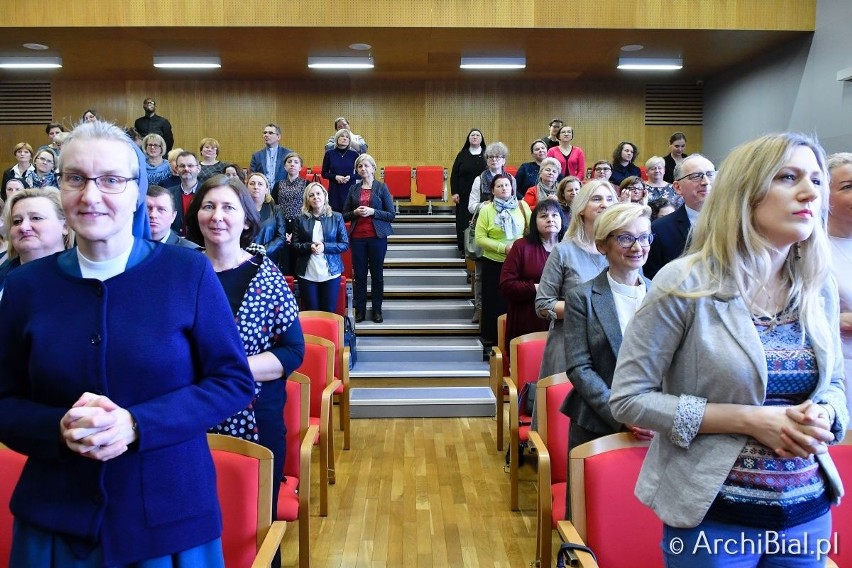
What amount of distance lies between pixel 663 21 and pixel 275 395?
25.1ft

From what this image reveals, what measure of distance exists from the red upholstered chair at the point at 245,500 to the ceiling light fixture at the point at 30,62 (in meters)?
10.0

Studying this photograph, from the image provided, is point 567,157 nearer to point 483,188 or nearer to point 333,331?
point 483,188

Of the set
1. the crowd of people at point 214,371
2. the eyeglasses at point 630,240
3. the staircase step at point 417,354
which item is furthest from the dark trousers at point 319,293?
the crowd of people at point 214,371

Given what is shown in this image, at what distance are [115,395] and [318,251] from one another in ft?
13.0

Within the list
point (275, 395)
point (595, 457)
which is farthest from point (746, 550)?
point (275, 395)

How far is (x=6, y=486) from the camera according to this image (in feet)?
5.77

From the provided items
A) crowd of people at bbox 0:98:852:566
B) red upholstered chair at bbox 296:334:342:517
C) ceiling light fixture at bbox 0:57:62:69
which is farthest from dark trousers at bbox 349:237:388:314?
ceiling light fixture at bbox 0:57:62:69

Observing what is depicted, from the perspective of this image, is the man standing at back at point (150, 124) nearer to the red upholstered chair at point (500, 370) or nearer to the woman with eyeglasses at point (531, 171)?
the woman with eyeglasses at point (531, 171)

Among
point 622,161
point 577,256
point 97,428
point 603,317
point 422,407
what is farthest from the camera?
point 622,161

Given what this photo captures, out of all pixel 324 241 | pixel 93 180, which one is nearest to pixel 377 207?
pixel 324 241

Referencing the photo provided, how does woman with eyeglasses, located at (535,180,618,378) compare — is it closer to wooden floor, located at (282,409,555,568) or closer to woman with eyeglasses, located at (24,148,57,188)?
wooden floor, located at (282,409,555,568)

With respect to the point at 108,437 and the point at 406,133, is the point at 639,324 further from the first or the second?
the point at 406,133

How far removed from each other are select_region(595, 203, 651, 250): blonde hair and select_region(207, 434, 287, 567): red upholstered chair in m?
1.32

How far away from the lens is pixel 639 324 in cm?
124
